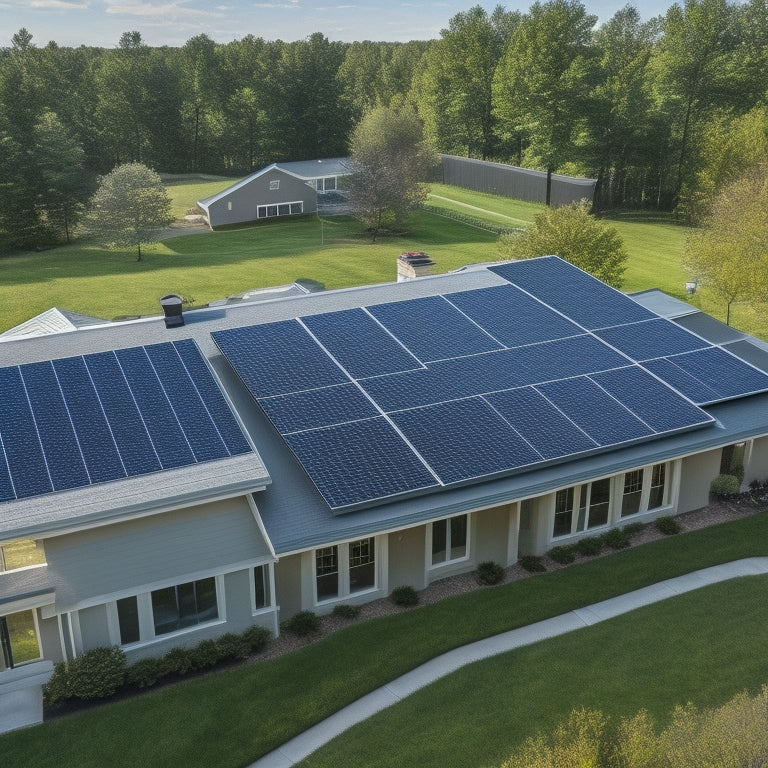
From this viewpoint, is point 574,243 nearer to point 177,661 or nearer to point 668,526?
point 668,526

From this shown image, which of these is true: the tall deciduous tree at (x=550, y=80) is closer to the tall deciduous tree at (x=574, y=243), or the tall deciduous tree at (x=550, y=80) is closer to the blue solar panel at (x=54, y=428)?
the tall deciduous tree at (x=574, y=243)

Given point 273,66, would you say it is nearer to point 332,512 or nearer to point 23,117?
point 23,117

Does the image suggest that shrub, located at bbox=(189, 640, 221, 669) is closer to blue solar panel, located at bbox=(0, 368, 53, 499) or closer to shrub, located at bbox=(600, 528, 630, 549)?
blue solar panel, located at bbox=(0, 368, 53, 499)

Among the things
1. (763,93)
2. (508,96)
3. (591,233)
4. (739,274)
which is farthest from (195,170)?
(739,274)

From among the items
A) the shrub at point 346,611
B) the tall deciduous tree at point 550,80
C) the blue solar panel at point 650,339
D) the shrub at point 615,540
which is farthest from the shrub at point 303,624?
the tall deciduous tree at point 550,80

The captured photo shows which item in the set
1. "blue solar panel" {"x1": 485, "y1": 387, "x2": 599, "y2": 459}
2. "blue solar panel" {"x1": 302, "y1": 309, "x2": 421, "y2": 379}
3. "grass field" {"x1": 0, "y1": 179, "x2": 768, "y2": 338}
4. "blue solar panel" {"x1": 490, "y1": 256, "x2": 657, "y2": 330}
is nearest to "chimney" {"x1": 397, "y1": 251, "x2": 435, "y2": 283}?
"blue solar panel" {"x1": 490, "y1": 256, "x2": 657, "y2": 330}
